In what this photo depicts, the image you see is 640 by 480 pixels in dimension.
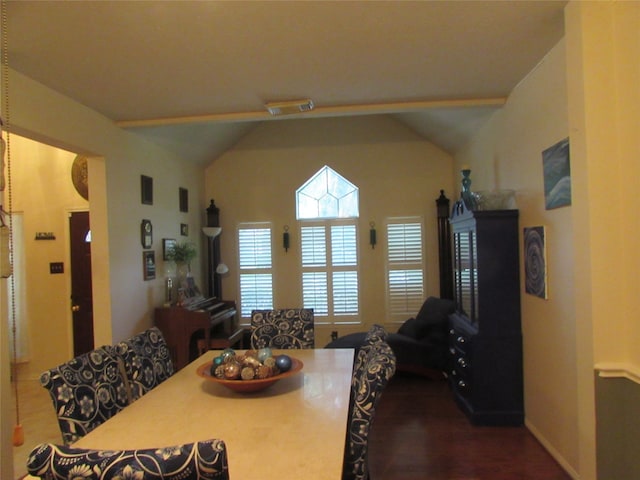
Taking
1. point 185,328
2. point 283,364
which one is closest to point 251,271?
point 185,328

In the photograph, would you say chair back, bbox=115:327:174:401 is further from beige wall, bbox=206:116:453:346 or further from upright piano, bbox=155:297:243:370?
beige wall, bbox=206:116:453:346

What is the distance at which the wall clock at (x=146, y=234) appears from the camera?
3981 millimetres

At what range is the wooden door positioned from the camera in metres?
4.62

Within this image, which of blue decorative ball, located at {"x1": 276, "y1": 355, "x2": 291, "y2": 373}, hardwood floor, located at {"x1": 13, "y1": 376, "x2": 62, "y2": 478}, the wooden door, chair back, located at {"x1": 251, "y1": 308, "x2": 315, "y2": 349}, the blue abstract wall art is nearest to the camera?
blue decorative ball, located at {"x1": 276, "y1": 355, "x2": 291, "y2": 373}

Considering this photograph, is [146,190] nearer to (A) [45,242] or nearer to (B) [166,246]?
(B) [166,246]

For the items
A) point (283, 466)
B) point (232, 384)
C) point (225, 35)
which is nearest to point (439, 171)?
point (225, 35)

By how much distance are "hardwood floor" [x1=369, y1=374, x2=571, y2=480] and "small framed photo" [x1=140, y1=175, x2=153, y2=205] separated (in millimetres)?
3072

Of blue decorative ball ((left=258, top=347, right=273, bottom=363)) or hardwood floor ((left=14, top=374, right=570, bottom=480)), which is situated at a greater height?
blue decorative ball ((left=258, top=347, right=273, bottom=363))

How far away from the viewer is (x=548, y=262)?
2.72 meters

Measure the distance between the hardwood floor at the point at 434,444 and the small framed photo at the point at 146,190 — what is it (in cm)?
217

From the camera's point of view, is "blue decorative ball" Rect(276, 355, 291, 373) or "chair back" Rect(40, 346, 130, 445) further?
"blue decorative ball" Rect(276, 355, 291, 373)

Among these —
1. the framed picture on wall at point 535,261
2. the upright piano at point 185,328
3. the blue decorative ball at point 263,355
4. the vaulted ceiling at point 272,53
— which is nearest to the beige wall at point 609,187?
the vaulted ceiling at point 272,53

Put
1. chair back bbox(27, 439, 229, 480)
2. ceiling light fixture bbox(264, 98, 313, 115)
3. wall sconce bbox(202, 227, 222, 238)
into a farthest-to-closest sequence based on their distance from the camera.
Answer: wall sconce bbox(202, 227, 222, 238) < ceiling light fixture bbox(264, 98, 313, 115) < chair back bbox(27, 439, 229, 480)

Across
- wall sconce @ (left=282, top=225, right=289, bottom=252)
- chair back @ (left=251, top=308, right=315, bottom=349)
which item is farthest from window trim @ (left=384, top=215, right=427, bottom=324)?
chair back @ (left=251, top=308, right=315, bottom=349)
